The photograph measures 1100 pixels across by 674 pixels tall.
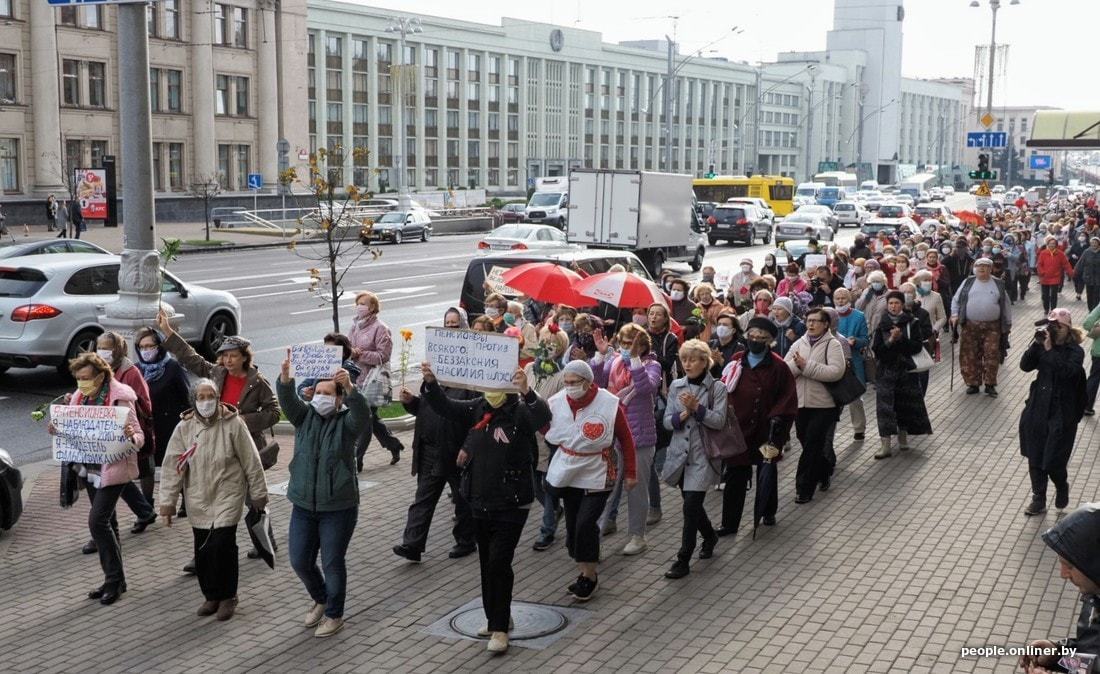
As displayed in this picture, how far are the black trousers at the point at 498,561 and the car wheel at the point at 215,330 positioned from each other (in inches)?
475

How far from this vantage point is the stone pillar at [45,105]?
53.7m

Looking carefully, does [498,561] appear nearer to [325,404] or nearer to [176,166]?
[325,404]

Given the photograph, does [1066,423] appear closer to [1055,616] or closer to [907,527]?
[907,527]

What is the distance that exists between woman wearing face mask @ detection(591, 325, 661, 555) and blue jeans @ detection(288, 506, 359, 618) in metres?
2.37

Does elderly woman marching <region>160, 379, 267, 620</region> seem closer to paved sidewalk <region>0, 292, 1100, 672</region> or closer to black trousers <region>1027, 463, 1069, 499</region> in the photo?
paved sidewalk <region>0, 292, 1100, 672</region>

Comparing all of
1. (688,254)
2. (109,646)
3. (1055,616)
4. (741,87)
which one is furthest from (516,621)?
(741,87)

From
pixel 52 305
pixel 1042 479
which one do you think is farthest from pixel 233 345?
pixel 52 305

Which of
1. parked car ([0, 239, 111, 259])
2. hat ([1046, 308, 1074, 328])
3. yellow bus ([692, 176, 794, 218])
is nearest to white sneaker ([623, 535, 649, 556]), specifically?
hat ([1046, 308, 1074, 328])

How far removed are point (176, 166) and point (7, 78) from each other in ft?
33.9

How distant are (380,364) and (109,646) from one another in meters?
4.68

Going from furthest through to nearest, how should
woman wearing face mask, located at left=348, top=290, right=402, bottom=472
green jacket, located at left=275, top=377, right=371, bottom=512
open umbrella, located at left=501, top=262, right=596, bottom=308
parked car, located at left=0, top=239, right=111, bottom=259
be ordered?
1. parked car, located at left=0, top=239, right=111, bottom=259
2. open umbrella, located at left=501, top=262, right=596, bottom=308
3. woman wearing face mask, located at left=348, top=290, right=402, bottom=472
4. green jacket, located at left=275, top=377, right=371, bottom=512

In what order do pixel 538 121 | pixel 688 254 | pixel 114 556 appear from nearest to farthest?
pixel 114 556 < pixel 688 254 < pixel 538 121

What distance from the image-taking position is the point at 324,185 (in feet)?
51.8

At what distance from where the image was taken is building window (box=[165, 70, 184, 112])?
6134 centimetres
